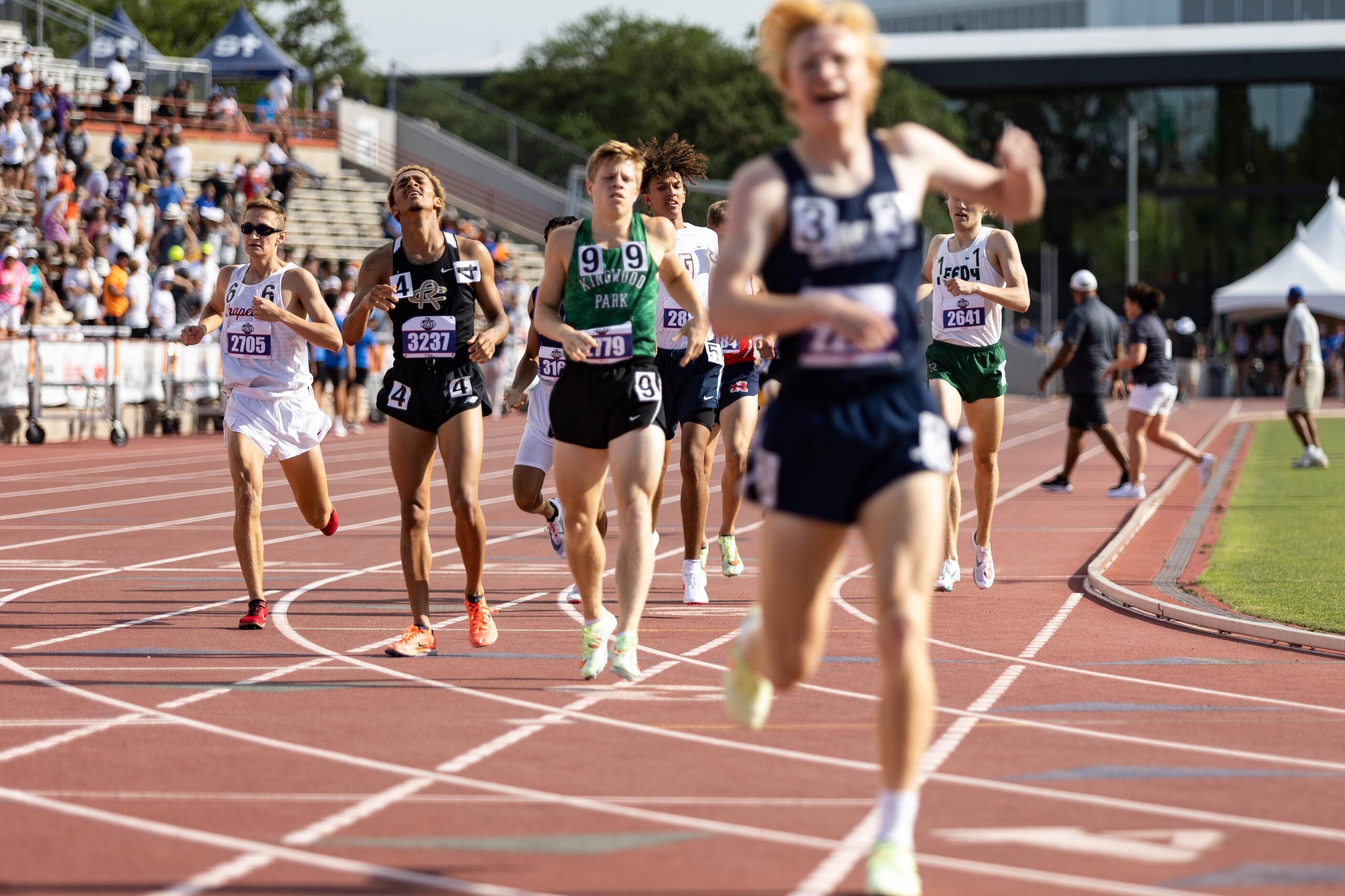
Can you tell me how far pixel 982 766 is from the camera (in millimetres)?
6047

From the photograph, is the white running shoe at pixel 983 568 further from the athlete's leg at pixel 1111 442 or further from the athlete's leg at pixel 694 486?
the athlete's leg at pixel 1111 442

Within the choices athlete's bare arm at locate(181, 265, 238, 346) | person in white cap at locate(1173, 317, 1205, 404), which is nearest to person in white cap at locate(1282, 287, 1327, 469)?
athlete's bare arm at locate(181, 265, 238, 346)

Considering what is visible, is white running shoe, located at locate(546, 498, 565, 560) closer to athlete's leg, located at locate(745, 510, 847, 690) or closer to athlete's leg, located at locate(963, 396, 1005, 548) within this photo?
athlete's leg, located at locate(963, 396, 1005, 548)

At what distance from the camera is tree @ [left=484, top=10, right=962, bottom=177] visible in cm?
7144

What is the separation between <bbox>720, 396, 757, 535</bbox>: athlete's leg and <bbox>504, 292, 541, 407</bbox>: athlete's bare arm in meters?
1.26

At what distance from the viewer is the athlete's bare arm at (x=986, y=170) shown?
4961 millimetres

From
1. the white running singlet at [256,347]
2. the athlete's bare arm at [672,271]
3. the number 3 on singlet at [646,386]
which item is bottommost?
the number 3 on singlet at [646,386]

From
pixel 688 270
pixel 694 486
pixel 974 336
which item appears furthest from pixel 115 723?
pixel 974 336

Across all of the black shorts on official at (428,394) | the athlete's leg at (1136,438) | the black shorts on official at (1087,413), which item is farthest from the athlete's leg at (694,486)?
the black shorts on official at (1087,413)

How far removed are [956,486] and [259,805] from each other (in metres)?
6.08

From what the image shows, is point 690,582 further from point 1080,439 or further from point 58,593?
point 1080,439

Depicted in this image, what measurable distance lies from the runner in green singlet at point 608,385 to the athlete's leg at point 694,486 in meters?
2.54

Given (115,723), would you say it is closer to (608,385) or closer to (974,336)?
(608,385)

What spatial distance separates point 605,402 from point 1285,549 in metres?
7.25
